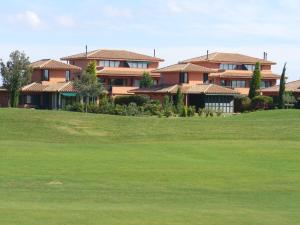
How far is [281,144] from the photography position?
39844 millimetres

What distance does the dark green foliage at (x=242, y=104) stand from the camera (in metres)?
89.9

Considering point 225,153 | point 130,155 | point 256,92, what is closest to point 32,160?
point 130,155

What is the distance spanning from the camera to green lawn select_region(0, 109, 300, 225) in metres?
16.7

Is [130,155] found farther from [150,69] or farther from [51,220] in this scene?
[150,69]

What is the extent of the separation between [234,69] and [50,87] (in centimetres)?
3319

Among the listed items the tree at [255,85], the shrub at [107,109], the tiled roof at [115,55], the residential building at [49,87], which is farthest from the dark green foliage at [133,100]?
the tiled roof at [115,55]

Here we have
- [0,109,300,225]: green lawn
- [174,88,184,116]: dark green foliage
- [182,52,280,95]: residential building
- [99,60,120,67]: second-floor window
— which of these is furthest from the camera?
[182,52,280,95]: residential building

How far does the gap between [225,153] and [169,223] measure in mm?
20515

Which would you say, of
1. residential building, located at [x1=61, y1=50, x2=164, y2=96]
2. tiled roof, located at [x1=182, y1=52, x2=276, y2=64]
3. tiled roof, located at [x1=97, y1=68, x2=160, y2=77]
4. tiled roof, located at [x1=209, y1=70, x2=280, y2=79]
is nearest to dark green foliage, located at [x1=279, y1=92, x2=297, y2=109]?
tiled roof, located at [x1=209, y1=70, x2=280, y2=79]

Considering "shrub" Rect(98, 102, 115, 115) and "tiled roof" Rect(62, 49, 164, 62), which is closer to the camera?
"shrub" Rect(98, 102, 115, 115)

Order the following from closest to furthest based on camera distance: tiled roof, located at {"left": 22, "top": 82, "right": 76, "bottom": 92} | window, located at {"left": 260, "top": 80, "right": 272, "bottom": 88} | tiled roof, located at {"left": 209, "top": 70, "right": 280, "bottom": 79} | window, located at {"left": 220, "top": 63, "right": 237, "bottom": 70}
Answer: tiled roof, located at {"left": 22, "top": 82, "right": 76, "bottom": 92}
tiled roof, located at {"left": 209, "top": 70, "right": 280, "bottom": 79}
window, located at {"left": 220, "top": 63, "right": 237, "bottom": 70}
window, located at {"left": 260, "top": 80, "right": 272, "bottom": 88}

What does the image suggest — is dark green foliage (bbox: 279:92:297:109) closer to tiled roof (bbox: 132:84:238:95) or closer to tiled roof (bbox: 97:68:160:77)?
tiled roof (bbox: 132:84:238:95)

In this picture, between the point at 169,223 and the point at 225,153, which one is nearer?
the point at 169,223

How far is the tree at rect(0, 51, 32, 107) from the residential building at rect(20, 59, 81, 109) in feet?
6.80
